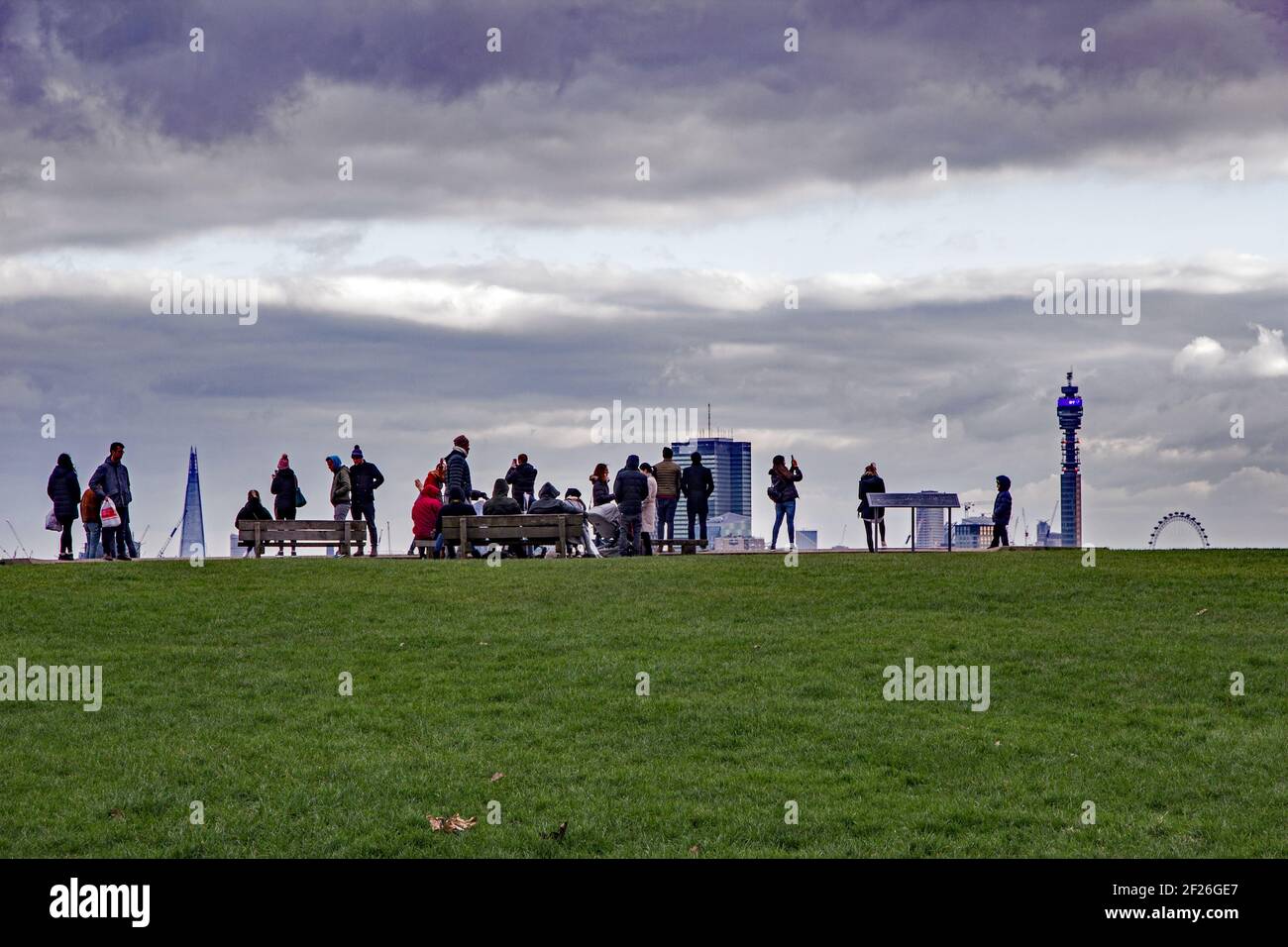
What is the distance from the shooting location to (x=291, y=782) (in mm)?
13352

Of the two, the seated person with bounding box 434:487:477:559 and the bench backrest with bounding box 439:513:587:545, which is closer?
the bench backrest with bounding box 439:513:587:545

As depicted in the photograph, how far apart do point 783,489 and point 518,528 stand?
6608 mm

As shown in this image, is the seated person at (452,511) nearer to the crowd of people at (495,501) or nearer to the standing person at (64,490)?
the crowd of people at (495,501)

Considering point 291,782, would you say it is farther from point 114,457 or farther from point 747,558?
point 114,457

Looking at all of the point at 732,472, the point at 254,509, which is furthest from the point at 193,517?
the point at 254,509

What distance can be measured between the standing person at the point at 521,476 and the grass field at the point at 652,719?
10.1 metres

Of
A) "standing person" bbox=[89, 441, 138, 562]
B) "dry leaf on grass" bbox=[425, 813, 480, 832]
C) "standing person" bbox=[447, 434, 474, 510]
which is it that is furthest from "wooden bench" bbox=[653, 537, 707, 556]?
"dry leaf on grass" bbox=[425, 813, 480, 832]

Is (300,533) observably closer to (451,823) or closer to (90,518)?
(90,518)

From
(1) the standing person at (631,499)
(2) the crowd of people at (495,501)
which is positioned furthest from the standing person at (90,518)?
(1) the standing person at (631,499)

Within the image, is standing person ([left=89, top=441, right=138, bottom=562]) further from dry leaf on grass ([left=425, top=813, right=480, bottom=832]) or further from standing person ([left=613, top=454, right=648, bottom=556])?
dry leaf on grass ([left=425, top=813, right=480, bottom=832])

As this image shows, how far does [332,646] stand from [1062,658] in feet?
31.2

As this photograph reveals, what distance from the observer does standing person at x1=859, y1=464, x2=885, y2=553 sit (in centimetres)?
3438
